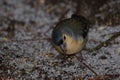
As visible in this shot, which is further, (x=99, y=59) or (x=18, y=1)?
(x=18, y=1)

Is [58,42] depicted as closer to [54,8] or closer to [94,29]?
[94,29]

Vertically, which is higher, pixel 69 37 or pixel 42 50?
pixel 69 37

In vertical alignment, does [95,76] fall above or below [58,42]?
below

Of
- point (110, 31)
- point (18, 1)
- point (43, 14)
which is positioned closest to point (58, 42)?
point (110, 31)
